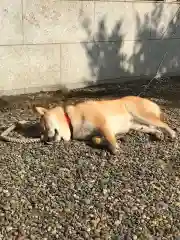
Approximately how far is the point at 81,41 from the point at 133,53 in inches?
55.9

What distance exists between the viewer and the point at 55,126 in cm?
507

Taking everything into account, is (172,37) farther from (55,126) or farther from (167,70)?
(55,126)

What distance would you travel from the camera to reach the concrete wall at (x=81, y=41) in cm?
736

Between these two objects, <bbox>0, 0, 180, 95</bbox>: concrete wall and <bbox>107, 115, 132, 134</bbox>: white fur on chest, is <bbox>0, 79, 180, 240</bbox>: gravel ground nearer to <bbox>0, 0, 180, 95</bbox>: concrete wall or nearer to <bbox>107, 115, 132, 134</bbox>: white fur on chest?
<bbox>107, 115, 132, 134</bbox>: white fur on chest

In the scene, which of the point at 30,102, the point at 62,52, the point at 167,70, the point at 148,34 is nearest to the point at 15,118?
the point at 30,102

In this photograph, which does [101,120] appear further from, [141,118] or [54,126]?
[141,118]

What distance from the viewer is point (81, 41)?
8.05 m

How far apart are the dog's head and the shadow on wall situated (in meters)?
2.79

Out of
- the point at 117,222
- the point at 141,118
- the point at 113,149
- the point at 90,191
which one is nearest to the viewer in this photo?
the point at 117,222

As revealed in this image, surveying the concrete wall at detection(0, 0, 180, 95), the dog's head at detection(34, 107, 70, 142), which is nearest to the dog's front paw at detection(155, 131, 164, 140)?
the dog's head at detection(34, 107, 70, 142)

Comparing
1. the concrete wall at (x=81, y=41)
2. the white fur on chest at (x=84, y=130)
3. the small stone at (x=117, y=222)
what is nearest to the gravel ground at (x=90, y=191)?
the small stone at (x=117, y=222)

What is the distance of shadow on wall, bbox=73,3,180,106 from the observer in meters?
8.27

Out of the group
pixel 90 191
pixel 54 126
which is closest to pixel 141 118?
pixel 54 126

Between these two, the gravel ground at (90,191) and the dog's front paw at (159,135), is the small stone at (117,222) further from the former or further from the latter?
the dog's front paw at (159,135)
